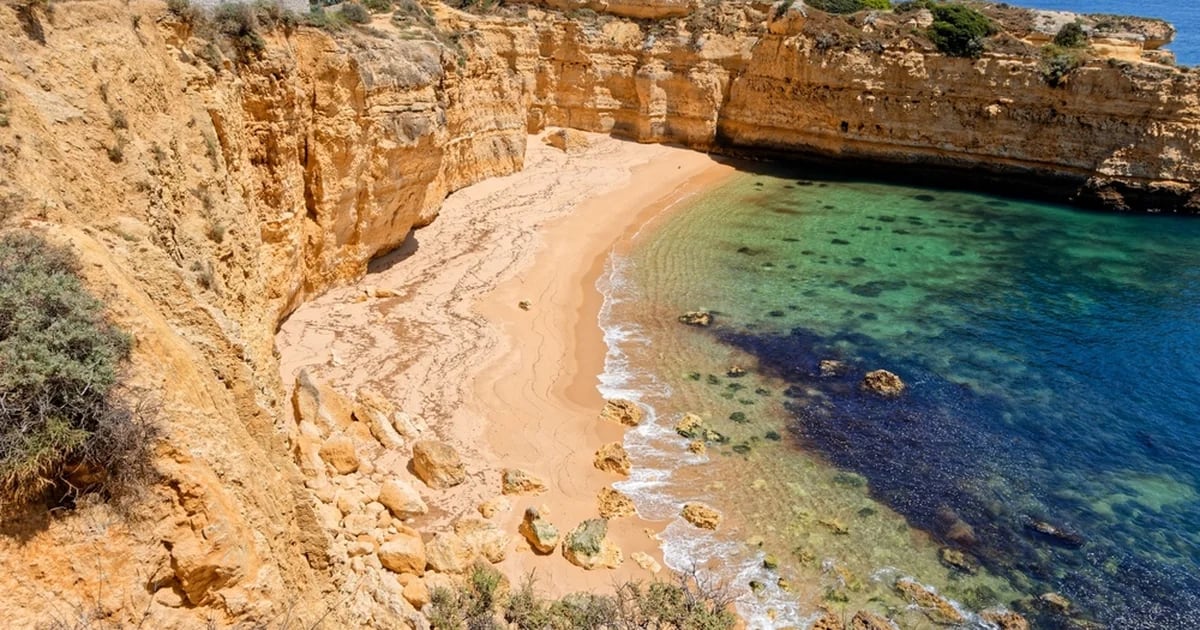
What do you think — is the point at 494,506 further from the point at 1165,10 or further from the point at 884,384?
the point at 1165,10

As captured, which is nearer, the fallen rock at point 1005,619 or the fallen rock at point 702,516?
the fallen rock at point 1005,619

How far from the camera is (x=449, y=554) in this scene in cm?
1121

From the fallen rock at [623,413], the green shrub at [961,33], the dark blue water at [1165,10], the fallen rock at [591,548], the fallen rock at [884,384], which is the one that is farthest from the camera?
the dark blue water at [1165,10]

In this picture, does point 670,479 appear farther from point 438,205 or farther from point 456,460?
point 438,205

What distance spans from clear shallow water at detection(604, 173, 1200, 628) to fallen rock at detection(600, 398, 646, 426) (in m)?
0.41

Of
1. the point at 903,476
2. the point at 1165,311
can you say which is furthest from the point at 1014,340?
the point at 903,476

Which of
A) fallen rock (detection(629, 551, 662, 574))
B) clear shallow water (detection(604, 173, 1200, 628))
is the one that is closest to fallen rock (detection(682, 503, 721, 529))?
clear shallow water (detection(604, 173, 1200, 628))

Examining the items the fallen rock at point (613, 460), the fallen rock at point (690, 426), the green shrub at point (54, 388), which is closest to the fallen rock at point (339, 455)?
the fallen rock at point (613, 460)

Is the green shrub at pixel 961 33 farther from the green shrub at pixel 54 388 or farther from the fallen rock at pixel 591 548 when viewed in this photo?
the green shrub at pixel 54 388

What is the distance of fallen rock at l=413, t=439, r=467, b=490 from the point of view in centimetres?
1342

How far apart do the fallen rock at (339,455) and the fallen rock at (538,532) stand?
3208 millimetres

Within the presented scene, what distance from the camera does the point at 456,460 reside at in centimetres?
1379

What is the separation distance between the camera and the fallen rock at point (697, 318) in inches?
845

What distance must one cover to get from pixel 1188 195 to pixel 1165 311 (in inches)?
502
